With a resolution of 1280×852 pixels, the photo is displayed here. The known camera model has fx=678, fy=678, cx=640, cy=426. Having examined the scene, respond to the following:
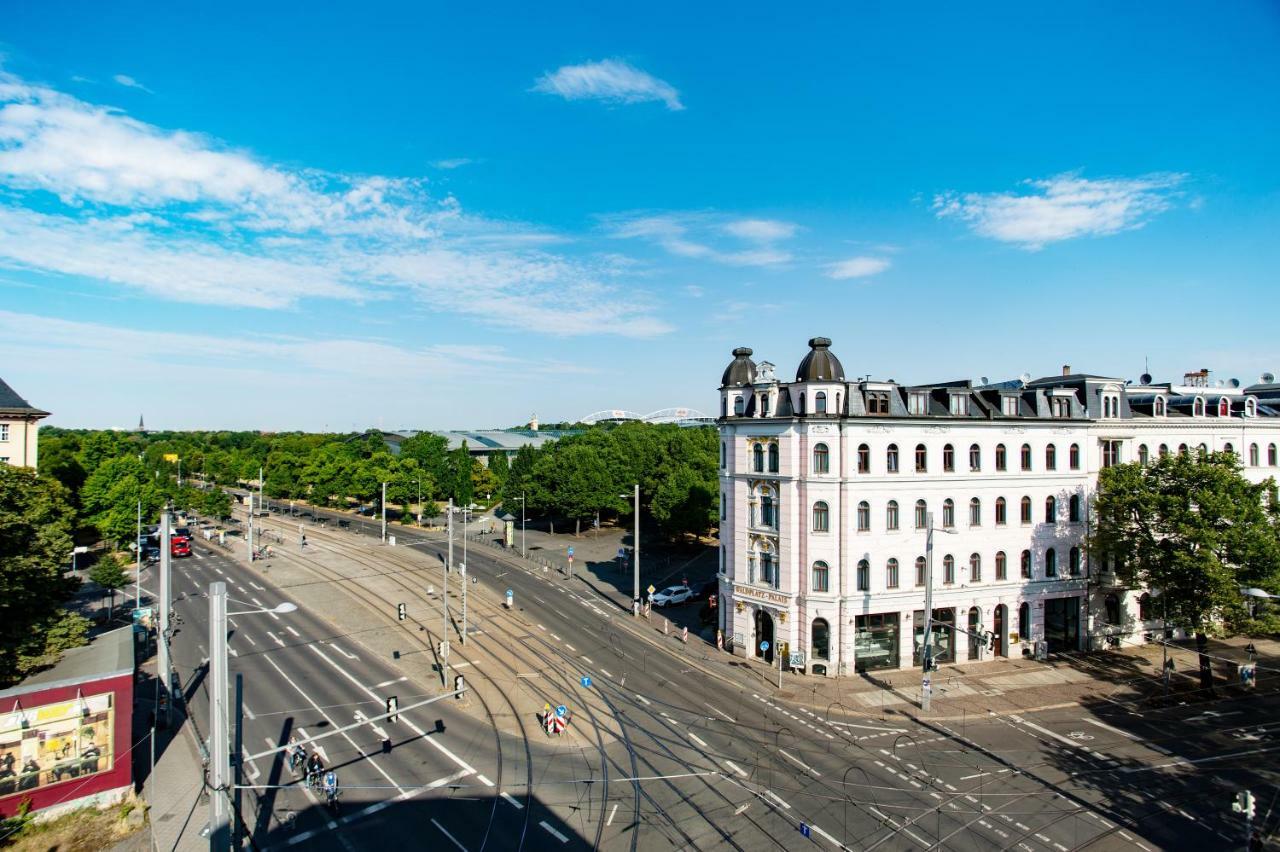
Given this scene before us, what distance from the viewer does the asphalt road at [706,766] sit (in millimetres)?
25422

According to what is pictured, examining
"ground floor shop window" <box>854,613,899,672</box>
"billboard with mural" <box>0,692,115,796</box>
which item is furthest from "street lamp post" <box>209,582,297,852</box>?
"ground floor shop window" <box>854,613,899,672</box>

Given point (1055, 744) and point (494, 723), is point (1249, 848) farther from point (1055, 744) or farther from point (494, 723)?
point (494, 723)

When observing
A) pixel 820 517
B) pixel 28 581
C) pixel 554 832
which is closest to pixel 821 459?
pixel 820 517

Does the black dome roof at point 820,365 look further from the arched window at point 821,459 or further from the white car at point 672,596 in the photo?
the white car at point 672,596

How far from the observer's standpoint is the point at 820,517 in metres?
43.3

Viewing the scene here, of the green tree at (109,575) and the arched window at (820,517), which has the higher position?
the arched window at (820,517)

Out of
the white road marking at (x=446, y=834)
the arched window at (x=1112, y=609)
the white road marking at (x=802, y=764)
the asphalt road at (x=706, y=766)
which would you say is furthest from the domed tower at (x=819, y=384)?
the white road marking at (x=446, y=834)

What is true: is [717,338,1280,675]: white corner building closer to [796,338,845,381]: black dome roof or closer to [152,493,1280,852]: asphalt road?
[796,338,845,381]: black dome roof

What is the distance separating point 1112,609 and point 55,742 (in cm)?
6222

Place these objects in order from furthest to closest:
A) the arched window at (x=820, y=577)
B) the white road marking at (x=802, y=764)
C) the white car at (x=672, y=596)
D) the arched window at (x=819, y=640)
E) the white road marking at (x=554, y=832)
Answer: the white car at (x=672, y=596), the arched window at (x=819, y=640), the arched window at (x=820, y=577), the white road marking at (x=802, y=764), the white road marking at (x=554, y=832)

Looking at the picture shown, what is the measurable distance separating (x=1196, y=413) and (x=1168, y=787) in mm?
34433

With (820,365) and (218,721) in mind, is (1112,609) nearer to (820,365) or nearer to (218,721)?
(820,365)

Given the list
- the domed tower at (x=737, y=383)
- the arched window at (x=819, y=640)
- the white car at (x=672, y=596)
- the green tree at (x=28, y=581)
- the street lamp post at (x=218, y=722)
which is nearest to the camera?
the street lamp post at (x=218, y=722)

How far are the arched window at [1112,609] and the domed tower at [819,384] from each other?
1041 inches
